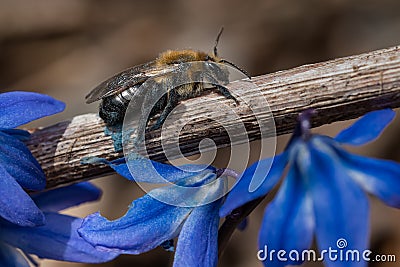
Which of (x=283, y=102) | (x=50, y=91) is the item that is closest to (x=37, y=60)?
(x=50, y=91)

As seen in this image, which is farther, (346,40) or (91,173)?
(346,40)

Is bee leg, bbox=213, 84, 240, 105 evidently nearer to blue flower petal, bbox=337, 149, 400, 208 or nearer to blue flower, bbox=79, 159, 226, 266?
blue flower, bbox=79, 159, 226, 266

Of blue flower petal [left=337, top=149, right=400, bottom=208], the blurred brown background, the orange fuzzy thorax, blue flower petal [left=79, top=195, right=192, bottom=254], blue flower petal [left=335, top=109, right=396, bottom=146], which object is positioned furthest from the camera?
the blurred brown background

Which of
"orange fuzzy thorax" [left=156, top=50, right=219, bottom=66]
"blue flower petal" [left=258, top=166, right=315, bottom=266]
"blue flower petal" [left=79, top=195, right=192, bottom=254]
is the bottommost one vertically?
"blue flower petal" [left=258, top=166, right=315, bottom=266]

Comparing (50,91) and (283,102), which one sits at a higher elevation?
(50,91)

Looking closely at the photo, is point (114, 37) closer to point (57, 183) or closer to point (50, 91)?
point (50, 91)

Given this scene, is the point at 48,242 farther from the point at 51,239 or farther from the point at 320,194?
the point at 320,194

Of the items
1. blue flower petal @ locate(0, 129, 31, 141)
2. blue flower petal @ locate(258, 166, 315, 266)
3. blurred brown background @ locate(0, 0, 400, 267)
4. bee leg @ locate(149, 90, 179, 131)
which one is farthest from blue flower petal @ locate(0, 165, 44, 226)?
blurred brown background @ locate(0, 0, 400, 267)

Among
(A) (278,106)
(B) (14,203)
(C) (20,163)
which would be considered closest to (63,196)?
(C) (20,163)
